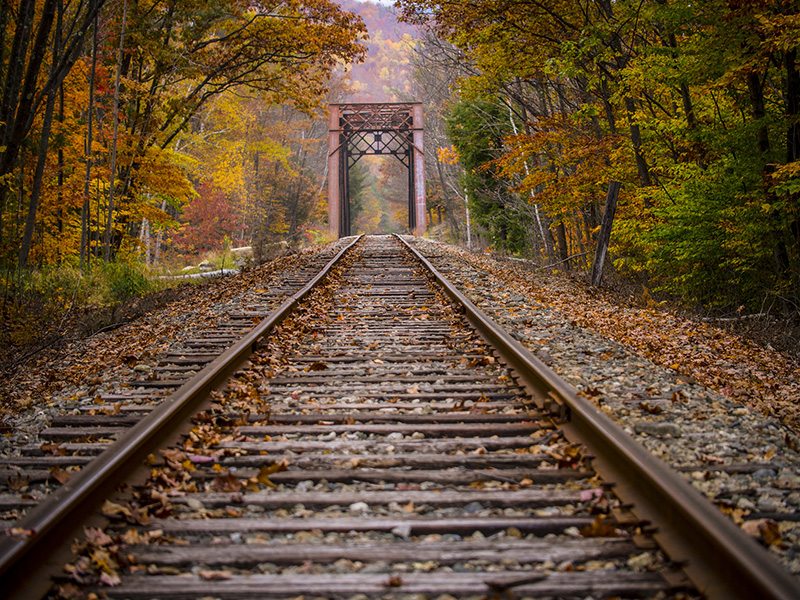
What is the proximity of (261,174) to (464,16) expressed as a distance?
25714mm

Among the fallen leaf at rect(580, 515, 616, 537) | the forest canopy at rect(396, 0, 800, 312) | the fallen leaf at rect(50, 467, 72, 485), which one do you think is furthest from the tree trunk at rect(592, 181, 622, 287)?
the fallen leaf at rect(50, 467, 72, 485)

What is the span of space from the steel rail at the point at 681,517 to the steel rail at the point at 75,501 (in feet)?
7.46

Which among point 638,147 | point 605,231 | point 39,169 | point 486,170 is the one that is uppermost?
point 486,170

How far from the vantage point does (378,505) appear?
3018mm

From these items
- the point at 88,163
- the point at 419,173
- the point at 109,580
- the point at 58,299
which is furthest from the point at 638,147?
the point at 419,173

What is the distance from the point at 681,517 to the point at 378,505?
1.27 meters

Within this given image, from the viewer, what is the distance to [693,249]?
9.83m

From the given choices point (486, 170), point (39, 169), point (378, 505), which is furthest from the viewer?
point (486, 170)

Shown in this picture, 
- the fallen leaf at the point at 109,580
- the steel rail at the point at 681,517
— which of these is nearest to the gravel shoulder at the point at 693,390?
the steel rail at the point at 681,517

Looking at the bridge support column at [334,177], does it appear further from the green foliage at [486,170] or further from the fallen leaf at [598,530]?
the fallen leaf at [598,530]

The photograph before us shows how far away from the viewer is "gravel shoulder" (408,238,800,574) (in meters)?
3.06

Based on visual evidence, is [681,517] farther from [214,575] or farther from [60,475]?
[60,475]

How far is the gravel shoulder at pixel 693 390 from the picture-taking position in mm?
3064

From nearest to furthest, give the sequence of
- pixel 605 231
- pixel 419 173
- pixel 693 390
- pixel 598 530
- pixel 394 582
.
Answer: pixel 394 582
pixel 598 530
pixel 693 390
pixel 605 231
pixel 419 173
